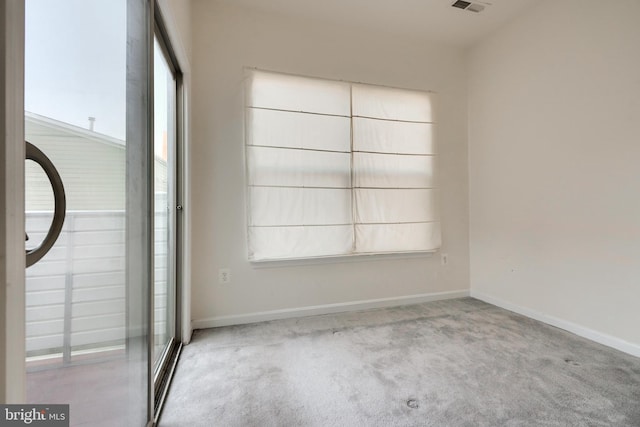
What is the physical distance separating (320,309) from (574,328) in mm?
1895

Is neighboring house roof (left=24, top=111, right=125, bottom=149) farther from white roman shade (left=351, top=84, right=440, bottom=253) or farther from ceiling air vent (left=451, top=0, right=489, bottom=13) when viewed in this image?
ceiling air vent (left=451, top=0, right=489, bottom=13)

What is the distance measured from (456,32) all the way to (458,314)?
2.61m

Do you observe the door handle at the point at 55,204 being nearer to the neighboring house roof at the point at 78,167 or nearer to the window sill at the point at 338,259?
the neighboring house roof at the point at 78,167

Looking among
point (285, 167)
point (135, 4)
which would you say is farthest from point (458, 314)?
point (135, 4)

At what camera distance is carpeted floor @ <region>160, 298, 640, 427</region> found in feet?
3.91

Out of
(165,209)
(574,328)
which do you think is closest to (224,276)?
(165,209)

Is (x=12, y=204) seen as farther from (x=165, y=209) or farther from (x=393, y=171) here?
(x=393, y=171)

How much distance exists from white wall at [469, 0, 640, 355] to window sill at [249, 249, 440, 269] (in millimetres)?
702

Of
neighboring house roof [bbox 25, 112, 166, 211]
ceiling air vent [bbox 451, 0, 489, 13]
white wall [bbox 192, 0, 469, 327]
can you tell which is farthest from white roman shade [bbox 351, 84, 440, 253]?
neighboring house roof [bbox 25, 112, 166, 211]

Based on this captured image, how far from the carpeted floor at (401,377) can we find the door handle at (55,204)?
3.36 ft

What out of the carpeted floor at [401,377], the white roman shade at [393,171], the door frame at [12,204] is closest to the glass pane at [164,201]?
the carpeted floor at [401,377]

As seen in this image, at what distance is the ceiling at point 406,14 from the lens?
216 centimetres

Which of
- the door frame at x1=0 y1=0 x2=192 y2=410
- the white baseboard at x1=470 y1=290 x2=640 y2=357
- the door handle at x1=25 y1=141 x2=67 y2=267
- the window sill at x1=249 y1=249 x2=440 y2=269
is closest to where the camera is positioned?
the door frame at x1=0 y1=0 x2=192 y2=410

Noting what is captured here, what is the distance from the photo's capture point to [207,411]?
1.23 meters
